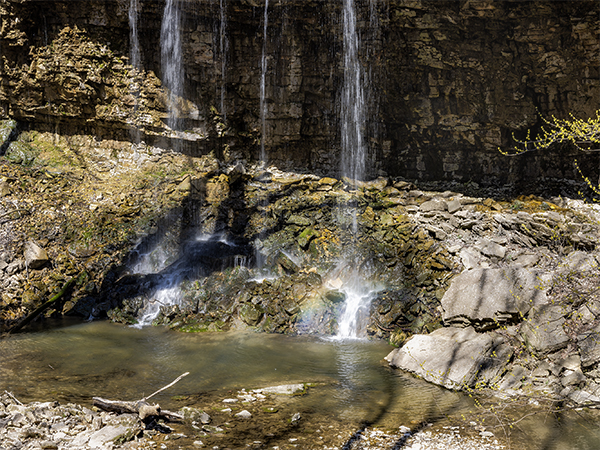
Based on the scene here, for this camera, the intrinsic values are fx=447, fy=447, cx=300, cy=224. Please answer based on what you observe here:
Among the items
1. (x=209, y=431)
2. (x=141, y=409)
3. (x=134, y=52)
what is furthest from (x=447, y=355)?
(x=134, y=52)

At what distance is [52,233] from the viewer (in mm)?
11500

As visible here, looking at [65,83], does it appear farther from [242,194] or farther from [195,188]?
[242,194]

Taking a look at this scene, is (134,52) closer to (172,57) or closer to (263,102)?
(172,57)

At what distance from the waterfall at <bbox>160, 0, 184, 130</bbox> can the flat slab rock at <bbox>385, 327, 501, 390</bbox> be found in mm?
10415

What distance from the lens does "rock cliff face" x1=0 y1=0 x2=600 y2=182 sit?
13.2 m

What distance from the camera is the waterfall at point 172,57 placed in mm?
13570

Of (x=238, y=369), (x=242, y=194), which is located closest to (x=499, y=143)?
(x=242, y=194)

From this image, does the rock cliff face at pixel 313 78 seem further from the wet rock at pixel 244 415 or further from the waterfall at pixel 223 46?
the wet rock at pixel 244 415

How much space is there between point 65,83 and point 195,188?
5.12 metres

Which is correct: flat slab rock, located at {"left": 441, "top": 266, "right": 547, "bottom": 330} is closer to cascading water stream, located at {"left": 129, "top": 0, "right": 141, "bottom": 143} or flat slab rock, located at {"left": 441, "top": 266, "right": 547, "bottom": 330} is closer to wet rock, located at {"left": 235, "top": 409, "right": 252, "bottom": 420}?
wet rock, located at {"left": 235, "top": 409, "right": 252, "bottom": 420}

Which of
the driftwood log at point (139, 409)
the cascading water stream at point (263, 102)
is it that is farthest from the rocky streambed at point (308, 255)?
the driftwood log at point (139, 409)

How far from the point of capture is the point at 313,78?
1437 centimetres

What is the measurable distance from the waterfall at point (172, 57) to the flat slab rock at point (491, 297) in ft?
33.6

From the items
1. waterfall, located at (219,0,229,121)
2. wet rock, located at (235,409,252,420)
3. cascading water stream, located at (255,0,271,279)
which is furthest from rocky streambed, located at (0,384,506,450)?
waterfall, located at (219,0,229,121)
